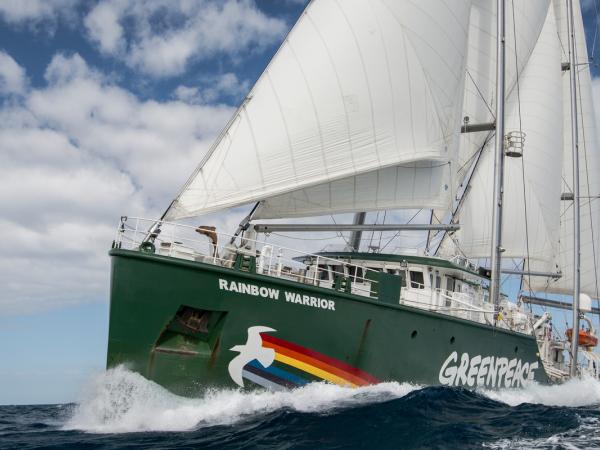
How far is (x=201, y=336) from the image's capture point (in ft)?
35.3

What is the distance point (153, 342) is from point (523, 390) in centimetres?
1130

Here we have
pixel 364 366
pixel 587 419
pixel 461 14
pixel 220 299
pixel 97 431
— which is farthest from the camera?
pixel 461 14

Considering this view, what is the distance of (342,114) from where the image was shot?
43.7ft

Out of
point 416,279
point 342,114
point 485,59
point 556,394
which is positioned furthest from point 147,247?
point 485,59

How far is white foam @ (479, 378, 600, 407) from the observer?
1541cm

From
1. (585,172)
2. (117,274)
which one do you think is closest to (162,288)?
(117,274)

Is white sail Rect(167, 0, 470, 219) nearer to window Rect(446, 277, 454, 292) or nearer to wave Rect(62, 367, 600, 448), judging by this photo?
window Rect(446, 277, 454, 292)

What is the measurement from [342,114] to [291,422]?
22.1 ft

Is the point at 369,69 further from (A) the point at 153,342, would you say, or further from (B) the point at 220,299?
(A) the point at 153,342

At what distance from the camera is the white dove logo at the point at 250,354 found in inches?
421

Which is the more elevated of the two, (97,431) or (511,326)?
(511,326)

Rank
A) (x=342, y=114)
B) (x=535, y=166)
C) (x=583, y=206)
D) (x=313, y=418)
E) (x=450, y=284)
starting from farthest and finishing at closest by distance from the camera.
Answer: (x=583, y=206)
(x=535, y=166)
(x=450, y=284)
(x=342, y=114)
(x=313, y=418)

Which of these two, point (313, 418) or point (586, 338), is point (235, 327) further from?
point (586, 338)

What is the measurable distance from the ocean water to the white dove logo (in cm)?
35
